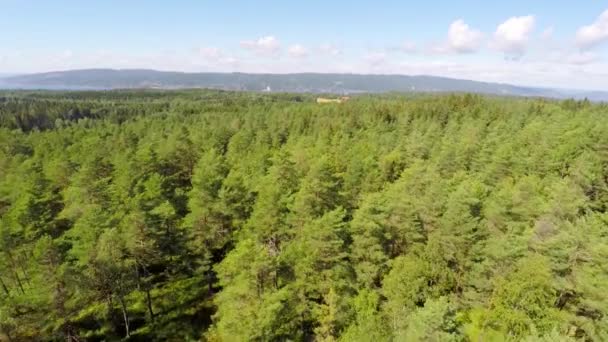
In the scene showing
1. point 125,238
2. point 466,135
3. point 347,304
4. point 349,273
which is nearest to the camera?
point 347,304

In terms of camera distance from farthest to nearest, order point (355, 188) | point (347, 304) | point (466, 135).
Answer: point (466, 135)
point (355, 188)
point (347, 304)

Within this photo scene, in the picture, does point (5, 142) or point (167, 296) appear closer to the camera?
point (167, 296)

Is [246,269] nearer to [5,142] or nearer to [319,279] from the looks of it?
[319,279]

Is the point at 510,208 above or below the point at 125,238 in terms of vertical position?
above

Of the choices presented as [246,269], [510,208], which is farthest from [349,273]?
[510,208]

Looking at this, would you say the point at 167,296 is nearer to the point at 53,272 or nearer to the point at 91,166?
the point at 53,272

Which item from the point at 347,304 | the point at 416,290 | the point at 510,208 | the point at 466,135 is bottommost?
the point at 347,304

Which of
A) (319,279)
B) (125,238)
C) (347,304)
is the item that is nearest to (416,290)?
(347,304)
